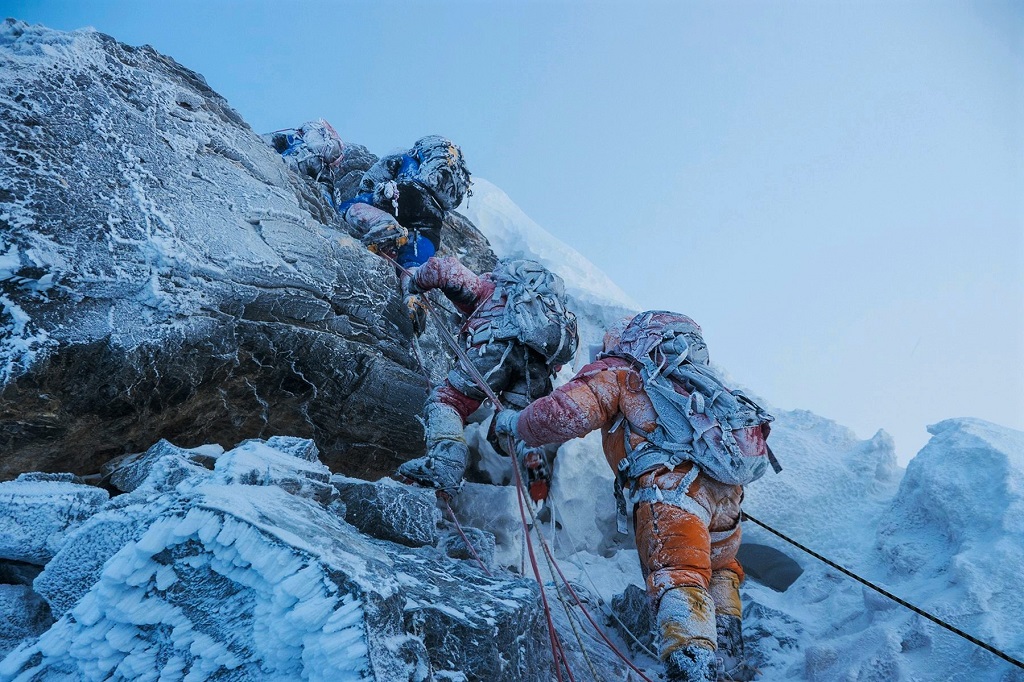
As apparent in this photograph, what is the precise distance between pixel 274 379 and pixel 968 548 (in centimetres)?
326

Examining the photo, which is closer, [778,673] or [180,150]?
[778,673]

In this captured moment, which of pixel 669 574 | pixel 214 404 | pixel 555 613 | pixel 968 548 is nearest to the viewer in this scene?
pixel 669 574

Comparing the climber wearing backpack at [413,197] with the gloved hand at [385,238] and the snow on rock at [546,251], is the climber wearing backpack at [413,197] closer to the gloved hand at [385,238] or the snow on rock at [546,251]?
the gloved hand at [385,238]

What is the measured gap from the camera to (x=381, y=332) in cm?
387

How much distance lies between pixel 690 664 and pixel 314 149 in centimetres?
575

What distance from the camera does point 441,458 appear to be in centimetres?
325

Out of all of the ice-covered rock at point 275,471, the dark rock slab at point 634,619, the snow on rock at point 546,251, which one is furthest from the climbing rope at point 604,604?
Answer: the snow on rock at point 546,251

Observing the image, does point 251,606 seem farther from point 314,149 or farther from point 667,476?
point 314,149

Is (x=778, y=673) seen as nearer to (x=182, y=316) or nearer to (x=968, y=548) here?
(x=968, y=548)

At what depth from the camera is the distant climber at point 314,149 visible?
625 cm

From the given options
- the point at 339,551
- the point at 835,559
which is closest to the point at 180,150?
the point at 339,551

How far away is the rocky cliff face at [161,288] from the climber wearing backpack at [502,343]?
32 centimetres

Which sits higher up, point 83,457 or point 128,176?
point 128,176

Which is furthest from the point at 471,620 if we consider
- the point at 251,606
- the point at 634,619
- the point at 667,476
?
the point at 634,619
